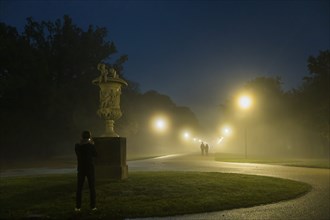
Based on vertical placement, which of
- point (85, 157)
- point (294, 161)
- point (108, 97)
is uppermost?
point (108, 97)

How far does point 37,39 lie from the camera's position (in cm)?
4881

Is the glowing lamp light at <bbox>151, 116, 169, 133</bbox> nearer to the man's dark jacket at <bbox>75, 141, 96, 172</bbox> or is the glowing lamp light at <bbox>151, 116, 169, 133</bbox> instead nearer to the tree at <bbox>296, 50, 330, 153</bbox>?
the tree at <bbox>296, 50, 330, 153</bbox>

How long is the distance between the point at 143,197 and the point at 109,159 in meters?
3.84

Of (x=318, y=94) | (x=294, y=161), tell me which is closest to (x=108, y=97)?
(x=294, y=161)

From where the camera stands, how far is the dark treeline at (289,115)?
47.4 meters

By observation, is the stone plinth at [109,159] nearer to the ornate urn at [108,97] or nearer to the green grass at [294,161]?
the ornate urn at [108,97]

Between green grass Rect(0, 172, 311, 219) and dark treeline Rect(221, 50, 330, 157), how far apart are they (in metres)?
33.0

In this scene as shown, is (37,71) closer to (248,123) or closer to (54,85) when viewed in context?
(54,85)

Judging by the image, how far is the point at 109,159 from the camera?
46.7 ft

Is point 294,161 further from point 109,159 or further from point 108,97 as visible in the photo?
point 109,159

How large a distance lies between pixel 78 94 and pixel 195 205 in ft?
122

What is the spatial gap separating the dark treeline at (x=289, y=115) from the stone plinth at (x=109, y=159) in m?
33.8

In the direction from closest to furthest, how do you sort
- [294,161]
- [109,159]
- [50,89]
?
[109,159]
[294,161]
[50,89]

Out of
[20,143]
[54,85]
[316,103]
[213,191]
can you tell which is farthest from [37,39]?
[213,191]
